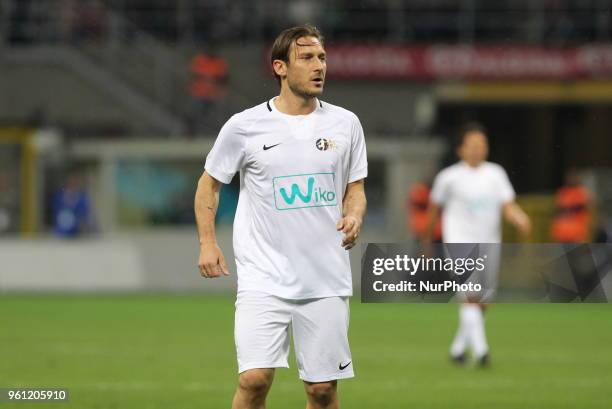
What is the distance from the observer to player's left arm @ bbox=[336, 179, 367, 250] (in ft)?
25.0

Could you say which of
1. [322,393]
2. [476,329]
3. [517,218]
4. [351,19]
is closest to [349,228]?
[322,393]

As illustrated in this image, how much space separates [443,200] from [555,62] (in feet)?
62.1

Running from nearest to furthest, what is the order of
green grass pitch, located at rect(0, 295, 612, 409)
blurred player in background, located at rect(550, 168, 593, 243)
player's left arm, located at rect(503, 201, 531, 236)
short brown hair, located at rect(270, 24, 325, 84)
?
short brown hair, located at rect(270, 24, 325, 84), green grass pitch, located at rect(0, 295, 612, 409), player's left arm, located at rect(503, 201, 531, 236), blurred player in background, located at rect(550, 168, 593, 243)

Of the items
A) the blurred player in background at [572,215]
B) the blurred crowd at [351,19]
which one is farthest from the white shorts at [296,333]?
the blurred crowd at [351,19]

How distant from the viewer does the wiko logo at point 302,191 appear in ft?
25.6

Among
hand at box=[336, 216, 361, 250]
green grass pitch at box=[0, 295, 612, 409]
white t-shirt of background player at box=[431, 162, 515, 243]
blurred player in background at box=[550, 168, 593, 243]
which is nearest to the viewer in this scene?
hand at box=[336, 216, 361, 250]

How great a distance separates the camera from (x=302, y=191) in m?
7.81

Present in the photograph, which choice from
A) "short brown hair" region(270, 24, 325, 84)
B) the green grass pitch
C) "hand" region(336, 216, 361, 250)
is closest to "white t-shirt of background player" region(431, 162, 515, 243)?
the green grass pitch

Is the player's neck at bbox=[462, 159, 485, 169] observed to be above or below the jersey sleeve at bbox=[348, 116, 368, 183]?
above

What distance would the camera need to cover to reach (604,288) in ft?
25.8

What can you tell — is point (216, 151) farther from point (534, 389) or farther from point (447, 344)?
point (447, 344)

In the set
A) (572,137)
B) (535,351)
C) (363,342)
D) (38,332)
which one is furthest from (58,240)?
(572,137)

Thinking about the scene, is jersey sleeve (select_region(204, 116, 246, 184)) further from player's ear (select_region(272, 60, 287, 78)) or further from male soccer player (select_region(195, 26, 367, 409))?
player's ear (select_region(272, 60, 287, 78))

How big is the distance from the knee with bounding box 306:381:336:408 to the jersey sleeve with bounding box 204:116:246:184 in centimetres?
112
